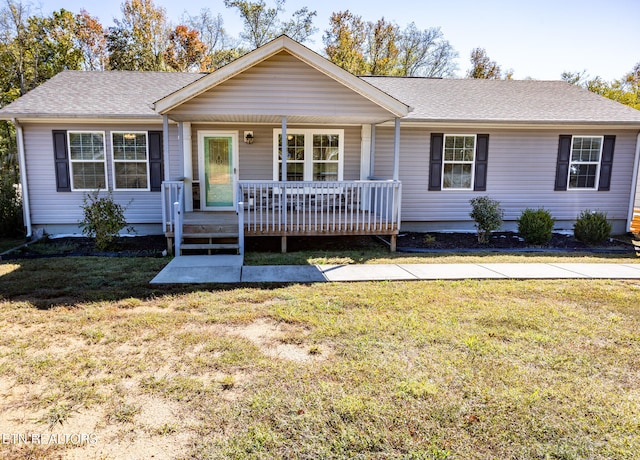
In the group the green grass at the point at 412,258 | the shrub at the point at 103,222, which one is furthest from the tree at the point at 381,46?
the shrub at the point at 103,222

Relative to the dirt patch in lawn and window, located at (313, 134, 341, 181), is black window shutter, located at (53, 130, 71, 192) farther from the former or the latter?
the dirt patch in lawn

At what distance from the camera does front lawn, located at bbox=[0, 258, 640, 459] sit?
8.94ft

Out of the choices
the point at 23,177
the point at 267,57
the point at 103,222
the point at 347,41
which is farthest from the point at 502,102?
the point at 347,41

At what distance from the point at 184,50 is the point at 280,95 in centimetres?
2036

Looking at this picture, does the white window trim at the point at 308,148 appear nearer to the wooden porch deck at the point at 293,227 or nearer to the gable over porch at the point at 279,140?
the gable over porch at the point at 279,140

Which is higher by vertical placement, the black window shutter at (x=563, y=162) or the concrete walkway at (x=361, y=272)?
the black window shutter at (x=563, y=162)

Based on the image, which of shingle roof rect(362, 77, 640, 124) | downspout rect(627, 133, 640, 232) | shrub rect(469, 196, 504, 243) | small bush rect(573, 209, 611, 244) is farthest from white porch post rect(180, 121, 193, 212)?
downspout rect(627, 133, 640, 232)

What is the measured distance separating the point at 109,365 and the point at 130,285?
2541 mm

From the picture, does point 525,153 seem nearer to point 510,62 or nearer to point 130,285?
point 130,285

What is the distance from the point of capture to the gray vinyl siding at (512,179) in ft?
35.1

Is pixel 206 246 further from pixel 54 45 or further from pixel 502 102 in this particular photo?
pixel 54 45

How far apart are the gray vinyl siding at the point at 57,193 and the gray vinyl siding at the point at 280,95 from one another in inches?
100

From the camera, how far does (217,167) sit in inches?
415

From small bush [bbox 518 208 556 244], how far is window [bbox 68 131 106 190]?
32.6 ft
